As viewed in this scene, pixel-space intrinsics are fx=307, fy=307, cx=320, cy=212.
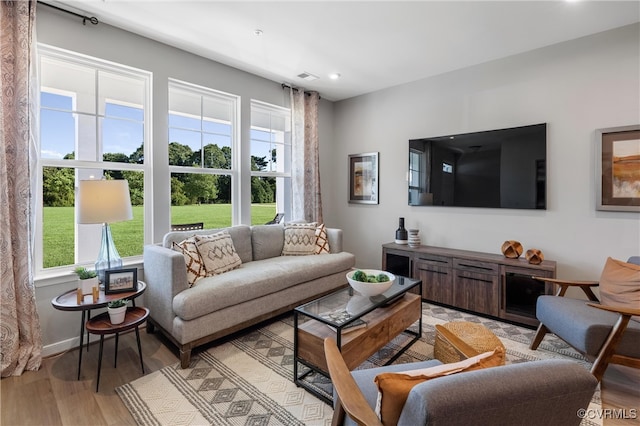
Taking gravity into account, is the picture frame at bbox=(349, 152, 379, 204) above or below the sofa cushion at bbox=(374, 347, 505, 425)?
above

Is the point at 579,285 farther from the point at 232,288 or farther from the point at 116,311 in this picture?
the point at 116,311

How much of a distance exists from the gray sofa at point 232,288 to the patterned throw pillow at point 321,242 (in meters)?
0.19

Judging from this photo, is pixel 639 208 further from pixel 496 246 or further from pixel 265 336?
pixel 265 336

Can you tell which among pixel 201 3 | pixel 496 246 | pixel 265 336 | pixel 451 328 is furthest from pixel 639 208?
pixel 201 3

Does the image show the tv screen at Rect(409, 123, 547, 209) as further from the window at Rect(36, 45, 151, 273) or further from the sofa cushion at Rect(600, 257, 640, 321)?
the window at Rect(36, 45, 151, 273)

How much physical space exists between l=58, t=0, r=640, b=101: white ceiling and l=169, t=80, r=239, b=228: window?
19.1 inches

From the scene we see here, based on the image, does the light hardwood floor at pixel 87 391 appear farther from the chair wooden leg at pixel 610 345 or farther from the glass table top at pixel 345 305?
the glass table top at pixel 345 305

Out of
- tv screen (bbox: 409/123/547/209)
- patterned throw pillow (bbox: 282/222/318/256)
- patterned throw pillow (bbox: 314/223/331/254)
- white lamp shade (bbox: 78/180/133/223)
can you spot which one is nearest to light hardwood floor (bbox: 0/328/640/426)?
white lamp shade (bbox: 78/180/133/223)

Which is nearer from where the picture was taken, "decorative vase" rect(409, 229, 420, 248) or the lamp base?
the lamp base

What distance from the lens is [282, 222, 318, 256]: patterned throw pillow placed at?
369 cm

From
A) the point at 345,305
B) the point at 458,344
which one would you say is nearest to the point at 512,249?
the point at 458,344

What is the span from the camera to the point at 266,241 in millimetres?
3596

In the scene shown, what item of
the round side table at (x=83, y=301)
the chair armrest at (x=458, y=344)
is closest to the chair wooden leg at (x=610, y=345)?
the chair armrest at (x=458, y=344)

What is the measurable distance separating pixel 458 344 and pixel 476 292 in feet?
5.24
